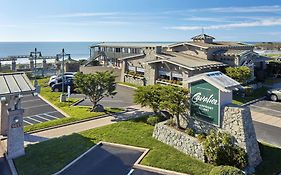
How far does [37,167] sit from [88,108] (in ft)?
→ 33.9

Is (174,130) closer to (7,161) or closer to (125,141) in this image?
(125,141)

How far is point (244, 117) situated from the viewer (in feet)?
40.8

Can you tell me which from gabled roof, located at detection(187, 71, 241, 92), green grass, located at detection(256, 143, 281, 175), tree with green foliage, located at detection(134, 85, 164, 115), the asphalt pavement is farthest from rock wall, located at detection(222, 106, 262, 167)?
tree with green foliage, located at detection(134, 85, 164, 115)

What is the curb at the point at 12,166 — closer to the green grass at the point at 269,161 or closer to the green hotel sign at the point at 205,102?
the green hotel sign at the point at 205,102

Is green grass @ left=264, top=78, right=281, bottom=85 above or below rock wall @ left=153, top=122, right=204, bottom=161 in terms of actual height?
above

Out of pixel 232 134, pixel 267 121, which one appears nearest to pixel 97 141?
pixel 232 134

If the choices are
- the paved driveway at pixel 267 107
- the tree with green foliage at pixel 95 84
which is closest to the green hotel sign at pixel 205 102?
the tree with green foliage at pixel 95 84

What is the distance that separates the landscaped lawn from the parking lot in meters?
4.83

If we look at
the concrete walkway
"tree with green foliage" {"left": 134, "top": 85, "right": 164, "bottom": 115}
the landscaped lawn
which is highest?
"tree with green foliage" {"left": 134, "top": 85, "right": 164, "bottom": 115}

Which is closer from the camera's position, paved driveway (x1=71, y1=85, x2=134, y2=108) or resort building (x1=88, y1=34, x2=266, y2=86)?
paved driveway (x1=71, y1=85, x2=134, y2=108)

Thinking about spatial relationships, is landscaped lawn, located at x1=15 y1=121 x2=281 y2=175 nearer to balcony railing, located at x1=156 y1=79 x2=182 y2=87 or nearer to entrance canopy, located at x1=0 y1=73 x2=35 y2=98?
entrance canopy, located at x1=0 y1=73 x2=35 y2=98

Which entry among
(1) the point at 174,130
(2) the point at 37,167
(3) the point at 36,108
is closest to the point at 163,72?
(3) the point at 36,108

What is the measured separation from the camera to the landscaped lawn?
40.1 ft

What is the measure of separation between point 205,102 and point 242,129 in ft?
8.04
